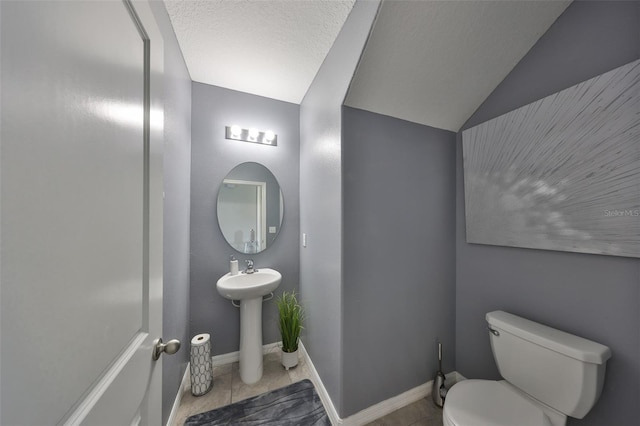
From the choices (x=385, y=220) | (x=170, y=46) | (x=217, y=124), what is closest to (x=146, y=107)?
(x=170, y=46)

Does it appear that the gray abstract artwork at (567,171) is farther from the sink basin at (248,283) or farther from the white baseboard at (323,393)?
the sink basin at (248,283)

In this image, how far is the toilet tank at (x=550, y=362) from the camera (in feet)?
3.03

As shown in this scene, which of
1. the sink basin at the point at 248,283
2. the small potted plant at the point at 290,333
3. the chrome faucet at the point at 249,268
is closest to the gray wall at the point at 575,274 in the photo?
the small potted plant at the point at 290,333

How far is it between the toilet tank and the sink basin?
1.48 meters

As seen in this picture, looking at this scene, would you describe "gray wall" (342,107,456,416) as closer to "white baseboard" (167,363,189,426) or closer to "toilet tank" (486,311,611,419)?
"toilet tank" (486,311,611,419)

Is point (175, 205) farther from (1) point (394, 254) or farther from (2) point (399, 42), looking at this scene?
(2) point (399, 42)

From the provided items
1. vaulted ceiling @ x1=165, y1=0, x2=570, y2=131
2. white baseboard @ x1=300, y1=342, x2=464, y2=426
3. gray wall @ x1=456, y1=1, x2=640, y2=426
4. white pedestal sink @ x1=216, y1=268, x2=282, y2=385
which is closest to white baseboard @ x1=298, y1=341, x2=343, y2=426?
white baseboard @ x1=300, y1=342, x2=464, y2=426

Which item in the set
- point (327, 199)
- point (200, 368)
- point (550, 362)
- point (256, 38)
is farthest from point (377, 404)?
point (256, 38)

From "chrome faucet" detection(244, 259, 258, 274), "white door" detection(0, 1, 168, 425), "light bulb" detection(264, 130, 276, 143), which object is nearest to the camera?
"white door" detection(0, 1, 168, 425)

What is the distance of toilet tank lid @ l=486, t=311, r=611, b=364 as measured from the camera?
36.4 inches

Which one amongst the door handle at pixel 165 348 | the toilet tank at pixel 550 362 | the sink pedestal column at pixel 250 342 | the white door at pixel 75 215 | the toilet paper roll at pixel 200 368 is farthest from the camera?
the sink pedestal column at pixel 250 342

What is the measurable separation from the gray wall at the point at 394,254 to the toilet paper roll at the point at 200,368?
1011 millimetres

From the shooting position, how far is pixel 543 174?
117 cm

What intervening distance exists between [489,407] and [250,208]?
202cm
